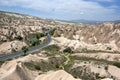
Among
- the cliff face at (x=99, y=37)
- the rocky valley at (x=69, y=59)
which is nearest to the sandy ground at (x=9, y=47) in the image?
the rocky valley at (x=69, y=59)

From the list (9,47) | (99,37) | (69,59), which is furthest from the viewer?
(99,37)

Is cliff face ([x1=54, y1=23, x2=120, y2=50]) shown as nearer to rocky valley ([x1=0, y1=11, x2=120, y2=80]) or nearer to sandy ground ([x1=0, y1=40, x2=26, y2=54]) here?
rocky valley ([x1=0, y1=11, x2=120, y2=80])

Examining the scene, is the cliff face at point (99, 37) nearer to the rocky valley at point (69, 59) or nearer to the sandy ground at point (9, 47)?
Result: the rocky valley at point (69, 59)

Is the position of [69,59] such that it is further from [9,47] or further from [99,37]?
[99,37]

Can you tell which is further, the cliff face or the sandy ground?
the cliff face

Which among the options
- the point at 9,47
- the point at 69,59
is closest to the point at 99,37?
the point at 9,47

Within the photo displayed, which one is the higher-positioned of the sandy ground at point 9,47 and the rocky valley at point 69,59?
the rocky valley at point 69,59

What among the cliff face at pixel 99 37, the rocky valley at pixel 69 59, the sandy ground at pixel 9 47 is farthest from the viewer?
the cliff face at pixel 99 37

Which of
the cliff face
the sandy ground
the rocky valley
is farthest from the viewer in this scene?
the cliff face

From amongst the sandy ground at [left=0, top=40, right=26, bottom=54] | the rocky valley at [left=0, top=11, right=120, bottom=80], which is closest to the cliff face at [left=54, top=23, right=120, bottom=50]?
the rocky valley at [left=0, top=11, right=120, bottom=80]

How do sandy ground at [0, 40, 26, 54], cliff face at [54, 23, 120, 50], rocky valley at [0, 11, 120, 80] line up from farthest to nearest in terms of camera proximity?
1. cliff face at [54, 23, 120, 50]
2. sandy ground at [0, 40, 26, 54]
3. rocky valley at [0, 11, 120, 80]

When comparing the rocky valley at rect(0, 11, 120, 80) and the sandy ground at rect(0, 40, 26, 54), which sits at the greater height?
the rocky valley at rect(0, 11, 120, 80)

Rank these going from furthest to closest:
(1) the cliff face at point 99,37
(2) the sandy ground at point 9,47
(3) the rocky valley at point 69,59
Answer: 1. (1) the cliff face at point 99,37
2. (2) the sandy ground at point 9,47
3. (3) the rocky valley at point 69,59
